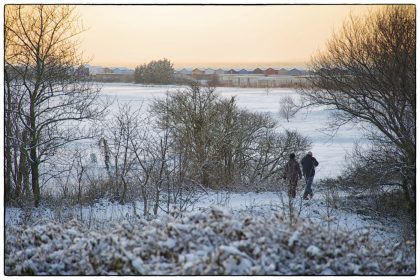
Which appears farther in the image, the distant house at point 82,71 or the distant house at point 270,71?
the distant house at point 82,71

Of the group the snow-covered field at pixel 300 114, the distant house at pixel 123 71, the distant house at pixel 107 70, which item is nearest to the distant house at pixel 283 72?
the snow-covered field at pixel 300 114

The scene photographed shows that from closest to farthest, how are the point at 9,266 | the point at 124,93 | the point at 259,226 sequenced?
1. the point at 259,226
2. the point at 9,266
3. the point at 124,93

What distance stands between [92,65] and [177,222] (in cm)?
393

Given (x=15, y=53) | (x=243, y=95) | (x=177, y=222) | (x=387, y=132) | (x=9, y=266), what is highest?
(x=15, y=53)

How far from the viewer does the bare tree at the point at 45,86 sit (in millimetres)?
8312

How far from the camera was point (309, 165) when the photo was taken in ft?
32.0

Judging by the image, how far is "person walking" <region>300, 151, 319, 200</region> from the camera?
9.68 metres

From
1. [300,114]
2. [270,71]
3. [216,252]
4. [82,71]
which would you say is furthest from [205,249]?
[300,114]

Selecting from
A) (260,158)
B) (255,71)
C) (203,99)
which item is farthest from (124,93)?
(260,158)

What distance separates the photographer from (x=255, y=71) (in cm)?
836

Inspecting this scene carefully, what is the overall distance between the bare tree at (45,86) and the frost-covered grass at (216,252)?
141 inches

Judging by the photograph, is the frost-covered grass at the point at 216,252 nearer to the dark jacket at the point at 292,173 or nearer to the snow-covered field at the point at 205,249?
the snow-covered field at the point at 205,249

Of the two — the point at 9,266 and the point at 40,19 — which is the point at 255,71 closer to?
the point at 40,19

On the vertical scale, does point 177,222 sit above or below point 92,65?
below
